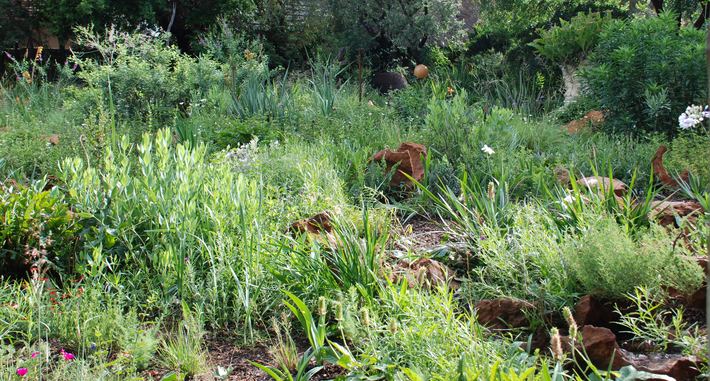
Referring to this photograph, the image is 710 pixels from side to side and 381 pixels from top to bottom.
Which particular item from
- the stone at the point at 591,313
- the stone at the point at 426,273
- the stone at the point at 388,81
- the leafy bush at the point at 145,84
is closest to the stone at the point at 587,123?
the stone at the point at 426,273

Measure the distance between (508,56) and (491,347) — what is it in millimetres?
12012

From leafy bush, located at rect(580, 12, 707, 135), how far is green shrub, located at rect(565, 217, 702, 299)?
3.59m

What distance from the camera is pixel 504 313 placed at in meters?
2.06

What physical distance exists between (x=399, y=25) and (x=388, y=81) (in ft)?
5.59

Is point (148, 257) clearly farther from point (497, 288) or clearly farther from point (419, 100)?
point (419, 100)

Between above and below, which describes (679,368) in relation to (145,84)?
below

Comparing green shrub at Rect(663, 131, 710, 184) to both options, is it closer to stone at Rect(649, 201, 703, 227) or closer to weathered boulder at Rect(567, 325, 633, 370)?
stone at Rect(649, 201, 703, 227)

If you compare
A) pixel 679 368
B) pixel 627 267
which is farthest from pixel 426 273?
pixel 679 368

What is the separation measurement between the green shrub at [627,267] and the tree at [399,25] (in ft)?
37.1

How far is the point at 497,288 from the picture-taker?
215cm

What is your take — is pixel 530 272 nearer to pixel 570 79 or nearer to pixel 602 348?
pixel 602 348

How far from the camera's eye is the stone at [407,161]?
382cm

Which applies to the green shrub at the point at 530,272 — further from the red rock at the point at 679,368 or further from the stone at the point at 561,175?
the stone at the point at 561,175

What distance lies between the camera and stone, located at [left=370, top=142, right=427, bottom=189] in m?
3.82
